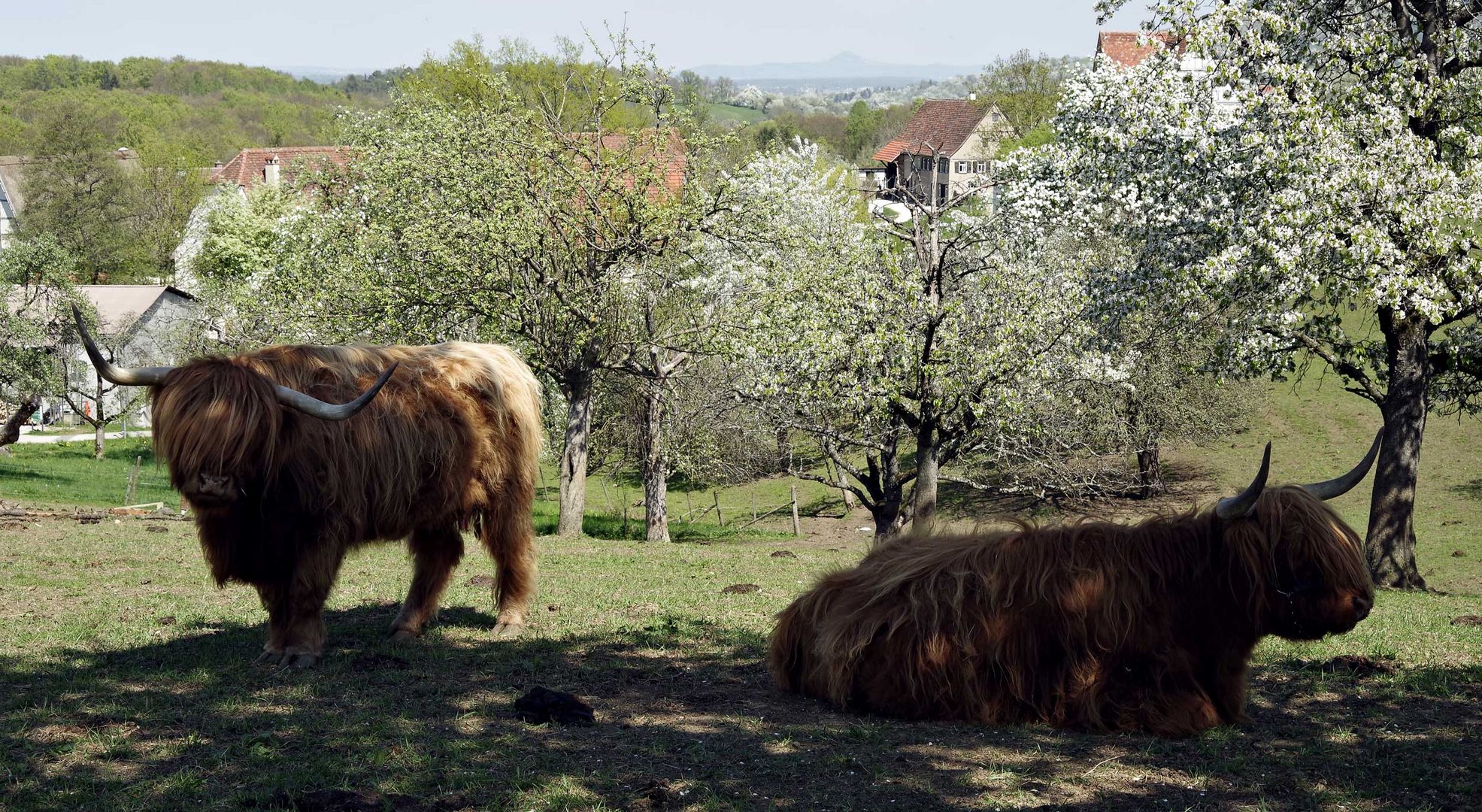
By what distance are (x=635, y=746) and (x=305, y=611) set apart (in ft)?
9.85

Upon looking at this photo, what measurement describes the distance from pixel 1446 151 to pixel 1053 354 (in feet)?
21.6

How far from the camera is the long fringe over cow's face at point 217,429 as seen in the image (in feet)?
23.4

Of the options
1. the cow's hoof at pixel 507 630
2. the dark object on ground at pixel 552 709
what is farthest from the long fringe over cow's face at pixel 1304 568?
the cow's hoof at pixel 507 630

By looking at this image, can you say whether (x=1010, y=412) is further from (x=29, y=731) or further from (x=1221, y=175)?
(x=29, y=731)

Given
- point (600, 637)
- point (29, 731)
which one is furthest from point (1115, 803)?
point (29, 731)

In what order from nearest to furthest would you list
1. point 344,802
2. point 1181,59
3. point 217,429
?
1. point 344,802
2. point 217,429
3. point 1181,59

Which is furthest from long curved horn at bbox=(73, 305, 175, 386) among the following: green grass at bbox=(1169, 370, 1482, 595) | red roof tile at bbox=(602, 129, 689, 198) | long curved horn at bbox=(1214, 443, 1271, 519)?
green grass at bbox=(1169, 370, 1482, 595)

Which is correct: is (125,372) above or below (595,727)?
above

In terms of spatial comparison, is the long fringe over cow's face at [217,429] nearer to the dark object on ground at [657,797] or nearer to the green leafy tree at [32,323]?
the dark object on ground at [657,797]

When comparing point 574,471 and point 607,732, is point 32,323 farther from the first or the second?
point 607,732

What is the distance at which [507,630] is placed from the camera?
9188 millimetres

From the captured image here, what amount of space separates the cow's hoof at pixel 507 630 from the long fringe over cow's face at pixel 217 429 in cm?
236

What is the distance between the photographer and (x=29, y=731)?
6.05 metres

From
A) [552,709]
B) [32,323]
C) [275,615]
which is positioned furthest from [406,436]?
[32,323]
